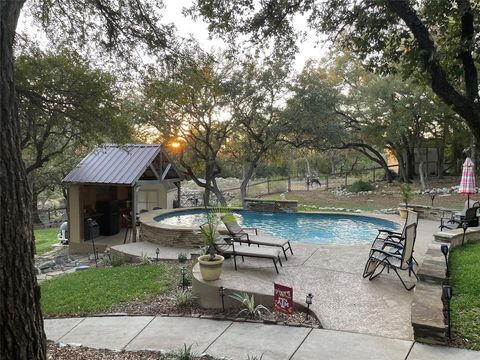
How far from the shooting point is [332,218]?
1458 centimetres

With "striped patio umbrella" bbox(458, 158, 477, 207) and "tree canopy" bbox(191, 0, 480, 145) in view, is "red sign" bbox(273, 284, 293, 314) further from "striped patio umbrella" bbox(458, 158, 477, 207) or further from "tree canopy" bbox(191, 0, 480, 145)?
"striped patio umbrella" bbox(458, 158, 477, 207)

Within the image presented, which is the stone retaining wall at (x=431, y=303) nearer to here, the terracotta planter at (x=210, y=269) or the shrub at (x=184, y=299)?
the terracotta planter at (x=210, y=269)

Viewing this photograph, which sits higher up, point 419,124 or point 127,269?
point 419,124

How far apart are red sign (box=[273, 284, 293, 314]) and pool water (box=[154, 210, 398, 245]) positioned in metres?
6.41

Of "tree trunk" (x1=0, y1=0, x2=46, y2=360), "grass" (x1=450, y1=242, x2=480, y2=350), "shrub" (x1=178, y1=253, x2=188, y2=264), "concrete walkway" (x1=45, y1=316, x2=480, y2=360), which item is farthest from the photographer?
"shrub" (x1=178, y1=253, x2=188, y2=264)

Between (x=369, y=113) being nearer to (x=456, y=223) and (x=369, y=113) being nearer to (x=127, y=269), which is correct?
(x=456, y=223)

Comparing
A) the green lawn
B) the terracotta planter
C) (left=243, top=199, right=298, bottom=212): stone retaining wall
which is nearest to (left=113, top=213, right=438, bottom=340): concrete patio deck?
the terracotta planter

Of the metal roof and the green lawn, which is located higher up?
the metal roof

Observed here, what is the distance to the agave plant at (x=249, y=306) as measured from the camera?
5.16m

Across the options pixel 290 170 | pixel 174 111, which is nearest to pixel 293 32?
pixel 174 111

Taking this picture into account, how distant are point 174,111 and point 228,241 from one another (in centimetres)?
1114

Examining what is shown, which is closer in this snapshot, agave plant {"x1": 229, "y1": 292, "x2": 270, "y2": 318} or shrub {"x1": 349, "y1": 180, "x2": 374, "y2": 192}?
agave plant {"x1": 229, "y1": 292, "x2": 270, "y2": 318}

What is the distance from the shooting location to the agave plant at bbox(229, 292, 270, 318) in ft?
16.9

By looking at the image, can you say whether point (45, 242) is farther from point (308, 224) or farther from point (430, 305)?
point (430, 305)
